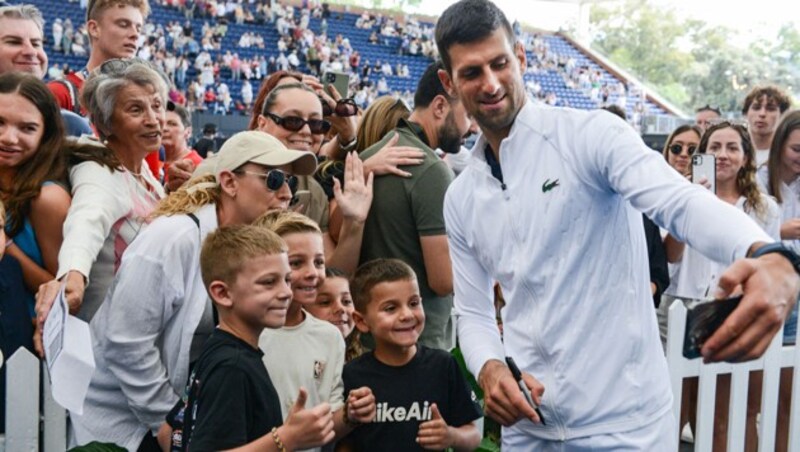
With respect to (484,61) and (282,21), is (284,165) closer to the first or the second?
(484,61)

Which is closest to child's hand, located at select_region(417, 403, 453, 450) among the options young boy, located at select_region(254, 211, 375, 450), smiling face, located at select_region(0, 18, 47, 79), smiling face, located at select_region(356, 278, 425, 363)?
young boy, located at select_region(254, 211, 375, 450)

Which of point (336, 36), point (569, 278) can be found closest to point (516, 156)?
point (569, 278)

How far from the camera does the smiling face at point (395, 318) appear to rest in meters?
2.94

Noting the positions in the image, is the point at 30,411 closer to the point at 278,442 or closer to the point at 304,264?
the point at 304,264

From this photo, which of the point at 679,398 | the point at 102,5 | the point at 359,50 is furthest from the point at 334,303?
the point at 359,50

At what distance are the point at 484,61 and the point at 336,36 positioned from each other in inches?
1324

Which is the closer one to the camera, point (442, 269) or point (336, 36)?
point (442, 269)

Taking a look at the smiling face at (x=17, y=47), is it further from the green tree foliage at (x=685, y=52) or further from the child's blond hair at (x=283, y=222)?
the green tree foliage at (x=685, y=52)

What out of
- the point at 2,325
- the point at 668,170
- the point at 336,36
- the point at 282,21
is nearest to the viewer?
the point at 668,170

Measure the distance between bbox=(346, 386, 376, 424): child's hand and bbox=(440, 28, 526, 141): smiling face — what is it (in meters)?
1.00

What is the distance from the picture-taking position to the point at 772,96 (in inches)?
238

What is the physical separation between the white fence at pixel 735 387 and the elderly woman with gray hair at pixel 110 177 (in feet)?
8.18

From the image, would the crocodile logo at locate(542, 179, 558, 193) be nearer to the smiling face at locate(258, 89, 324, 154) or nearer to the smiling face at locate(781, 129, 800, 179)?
the smiling face at locate(258, 89, 324, 154)

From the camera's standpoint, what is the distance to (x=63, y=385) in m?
2.09
